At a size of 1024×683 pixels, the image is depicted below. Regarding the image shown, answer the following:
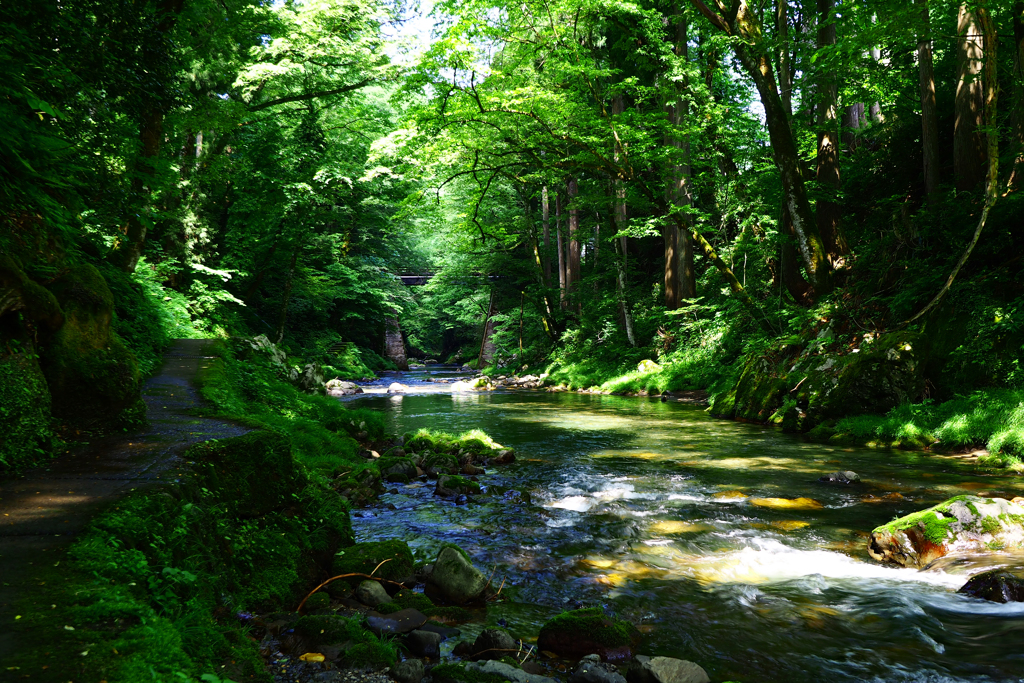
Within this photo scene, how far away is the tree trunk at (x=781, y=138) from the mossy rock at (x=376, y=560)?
36.4 feet

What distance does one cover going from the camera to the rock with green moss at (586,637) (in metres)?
3.43

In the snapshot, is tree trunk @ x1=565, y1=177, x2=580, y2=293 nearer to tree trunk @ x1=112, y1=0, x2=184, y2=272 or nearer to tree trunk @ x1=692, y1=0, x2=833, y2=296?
tree trunk @ x1=692, y1=0, x2=833, y2=296

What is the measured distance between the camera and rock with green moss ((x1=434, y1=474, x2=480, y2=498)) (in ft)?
23.2

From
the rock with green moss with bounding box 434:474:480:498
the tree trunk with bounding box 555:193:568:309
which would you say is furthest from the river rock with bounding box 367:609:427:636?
the tree trunk with bounding box 555:193:568:309

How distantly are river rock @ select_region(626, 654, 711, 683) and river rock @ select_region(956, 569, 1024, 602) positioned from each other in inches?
94.9

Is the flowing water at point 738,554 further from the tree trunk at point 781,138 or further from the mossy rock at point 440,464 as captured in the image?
the tree trunk at point 781,138

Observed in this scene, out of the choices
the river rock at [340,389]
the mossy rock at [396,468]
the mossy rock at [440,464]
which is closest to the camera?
the mossy rock at [396,468]

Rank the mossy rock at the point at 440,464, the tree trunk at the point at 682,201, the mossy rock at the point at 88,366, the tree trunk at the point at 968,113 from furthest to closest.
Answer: the tree trunk at the point at 682,201
the tree trunk at the point at 968,113
the mossy rock at the point at 440,464
the mossy rock at the point at 88,366

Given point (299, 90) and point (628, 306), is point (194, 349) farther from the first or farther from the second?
point (628, 306)

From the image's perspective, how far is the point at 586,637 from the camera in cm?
346

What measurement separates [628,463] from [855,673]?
5486 mm

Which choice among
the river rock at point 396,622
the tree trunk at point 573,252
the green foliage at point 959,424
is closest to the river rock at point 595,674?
the river rock at point 396,622

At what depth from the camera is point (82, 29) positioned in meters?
5.72

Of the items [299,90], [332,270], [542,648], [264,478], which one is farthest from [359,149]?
[542,648]
